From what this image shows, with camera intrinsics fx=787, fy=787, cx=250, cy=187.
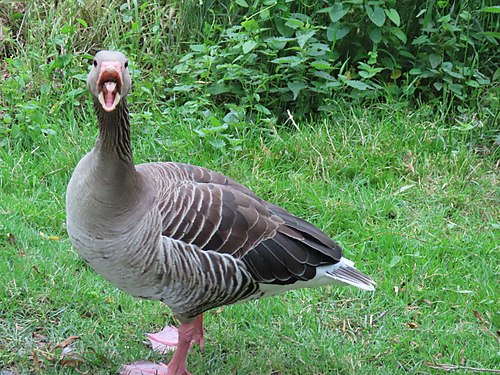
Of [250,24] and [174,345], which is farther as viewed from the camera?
[250,24]

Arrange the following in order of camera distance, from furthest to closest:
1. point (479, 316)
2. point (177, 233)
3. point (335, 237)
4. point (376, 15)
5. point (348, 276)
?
point (376, 15)
point (335, 237)
point (479, 316)
point (348, 276)
point (177, 233)

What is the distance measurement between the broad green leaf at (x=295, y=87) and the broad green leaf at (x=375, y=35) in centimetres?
67

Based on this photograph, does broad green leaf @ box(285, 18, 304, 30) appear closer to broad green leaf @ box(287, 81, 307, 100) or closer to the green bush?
the green bush

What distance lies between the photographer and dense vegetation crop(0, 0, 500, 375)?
4.38m

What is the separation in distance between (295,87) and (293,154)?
0.58 m

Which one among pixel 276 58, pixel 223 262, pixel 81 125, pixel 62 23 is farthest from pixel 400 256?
pixel 62 23

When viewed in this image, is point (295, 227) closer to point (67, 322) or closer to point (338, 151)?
point (67, 322)

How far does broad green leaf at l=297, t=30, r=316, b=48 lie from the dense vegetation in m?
0.02

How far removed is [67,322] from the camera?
14.5 ft

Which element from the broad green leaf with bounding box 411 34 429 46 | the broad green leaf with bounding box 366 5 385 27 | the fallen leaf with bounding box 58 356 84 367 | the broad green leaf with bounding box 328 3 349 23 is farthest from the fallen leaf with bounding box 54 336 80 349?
the broad green leaf with bounding box 411 34 429 46

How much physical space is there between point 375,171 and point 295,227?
1.88 metres

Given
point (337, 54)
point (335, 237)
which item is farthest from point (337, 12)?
point (335, 237)

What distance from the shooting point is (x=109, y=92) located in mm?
3258

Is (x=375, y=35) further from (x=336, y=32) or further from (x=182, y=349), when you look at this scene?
(x=182, y=349)
